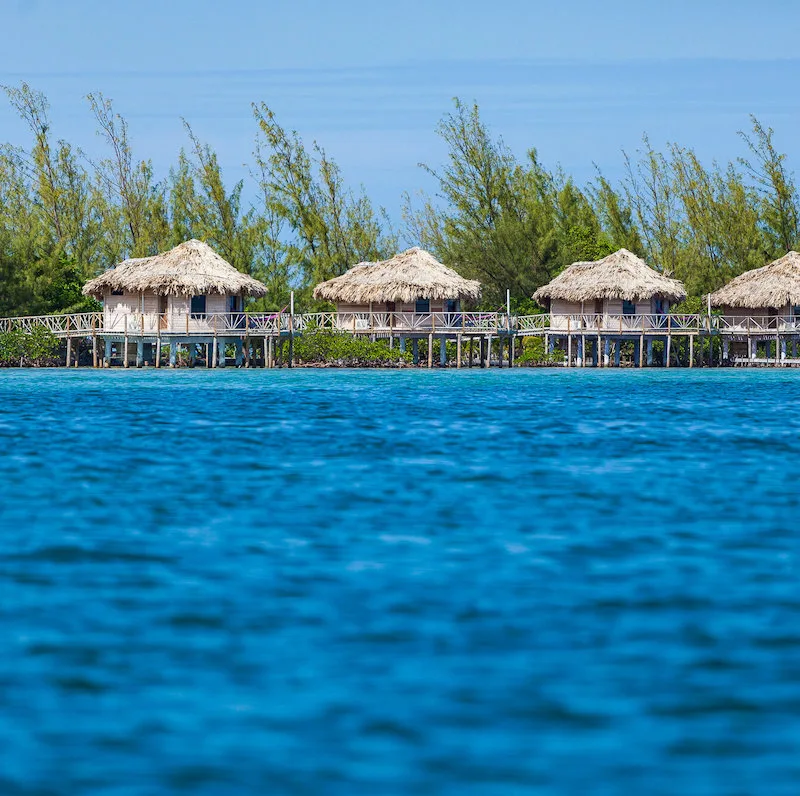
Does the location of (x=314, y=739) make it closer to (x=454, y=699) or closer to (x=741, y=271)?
(x=454, y=699)

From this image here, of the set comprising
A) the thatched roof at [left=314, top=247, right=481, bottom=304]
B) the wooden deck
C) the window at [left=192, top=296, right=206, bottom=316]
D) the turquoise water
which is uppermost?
the thatched roof at [left=314, top=247, right=481, bottom=304]

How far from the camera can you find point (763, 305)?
4638cm

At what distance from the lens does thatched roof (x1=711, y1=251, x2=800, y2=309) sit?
45.8 m

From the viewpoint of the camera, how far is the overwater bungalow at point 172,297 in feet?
137

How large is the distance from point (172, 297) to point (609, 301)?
15292 mm

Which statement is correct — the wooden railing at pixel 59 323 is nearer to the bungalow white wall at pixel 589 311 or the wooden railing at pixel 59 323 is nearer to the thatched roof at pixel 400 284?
the thatched roof at pixel 400 284

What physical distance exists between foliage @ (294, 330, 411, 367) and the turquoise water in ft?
98.1

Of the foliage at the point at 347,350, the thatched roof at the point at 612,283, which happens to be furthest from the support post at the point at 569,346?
the foliage at the point at 347,350

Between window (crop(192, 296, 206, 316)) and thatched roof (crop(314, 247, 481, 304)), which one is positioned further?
thatched roof (crop(314, 247, 481, 304))

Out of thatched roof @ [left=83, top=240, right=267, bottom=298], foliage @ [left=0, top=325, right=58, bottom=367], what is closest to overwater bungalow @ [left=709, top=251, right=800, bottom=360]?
Answer: thatched roof @ [left=83, top=240, right=267, bottom=298]

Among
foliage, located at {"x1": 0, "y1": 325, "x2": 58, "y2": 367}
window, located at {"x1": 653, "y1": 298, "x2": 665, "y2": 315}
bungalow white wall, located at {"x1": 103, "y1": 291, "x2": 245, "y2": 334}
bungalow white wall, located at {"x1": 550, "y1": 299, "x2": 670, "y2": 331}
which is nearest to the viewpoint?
bungalow white wall, located at {"x1": 103, "y1": 291, "x2": 245, "y2": 334}

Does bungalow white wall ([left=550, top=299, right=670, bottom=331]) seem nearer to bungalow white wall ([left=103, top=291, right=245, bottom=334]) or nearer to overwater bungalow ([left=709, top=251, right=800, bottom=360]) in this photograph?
overwater bungalow ([left=709, top=251, right=800, bottom=360])

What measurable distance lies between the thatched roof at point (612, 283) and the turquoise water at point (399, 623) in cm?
3210

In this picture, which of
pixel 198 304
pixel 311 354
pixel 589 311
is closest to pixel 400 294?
pixel 311 354
